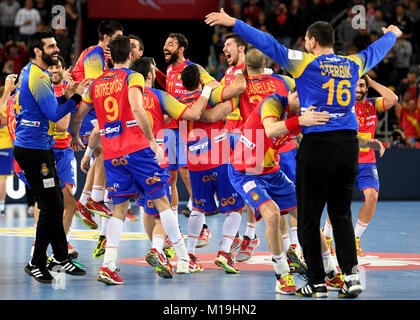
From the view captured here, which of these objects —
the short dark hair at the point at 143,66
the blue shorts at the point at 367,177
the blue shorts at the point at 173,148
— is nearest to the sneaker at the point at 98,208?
the blue shorts at the point at 173,148

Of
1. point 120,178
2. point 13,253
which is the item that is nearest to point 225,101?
point 120,178

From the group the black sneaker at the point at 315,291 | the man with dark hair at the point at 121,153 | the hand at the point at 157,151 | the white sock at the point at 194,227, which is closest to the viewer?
the black sneaker at the point at 315,291

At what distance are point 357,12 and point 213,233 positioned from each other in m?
12.0

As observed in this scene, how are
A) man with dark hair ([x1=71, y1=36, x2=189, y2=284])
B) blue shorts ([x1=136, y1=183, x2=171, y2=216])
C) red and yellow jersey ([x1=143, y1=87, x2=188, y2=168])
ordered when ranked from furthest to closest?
blue shorts ([x1=136, y1=183, x2=171, y2=216]) < red and yellow jersey ([x1=143, y1=87, x2=188, y2=168]) < man with dark hair ([x1=71, y1=36, x2=189, y2=284])

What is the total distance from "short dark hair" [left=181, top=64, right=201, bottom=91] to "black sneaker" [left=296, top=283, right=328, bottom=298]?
3.21 meters

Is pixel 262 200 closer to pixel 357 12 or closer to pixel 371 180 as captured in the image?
pixel 371 180

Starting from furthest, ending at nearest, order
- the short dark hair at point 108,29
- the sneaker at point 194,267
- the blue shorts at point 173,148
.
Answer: the blue shorts at point 173,148 < the short dark hair at point 108,29 < the sneaker at point 194,267

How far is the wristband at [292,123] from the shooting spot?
7547mm

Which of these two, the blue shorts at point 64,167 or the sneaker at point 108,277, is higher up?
the blue shorts at point 64,167

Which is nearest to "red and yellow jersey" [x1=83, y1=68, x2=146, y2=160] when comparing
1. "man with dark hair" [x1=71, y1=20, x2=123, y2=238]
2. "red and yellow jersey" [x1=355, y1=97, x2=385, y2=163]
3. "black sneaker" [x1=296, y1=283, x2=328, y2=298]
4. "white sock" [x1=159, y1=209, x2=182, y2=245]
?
"white sock" [x1=159, y1=209, x2=182, y2=245]

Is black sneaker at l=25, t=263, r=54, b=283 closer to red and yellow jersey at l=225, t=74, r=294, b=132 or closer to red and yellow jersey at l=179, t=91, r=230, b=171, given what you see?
red and yellow jersey at l=179, t=91, r=230, b=171

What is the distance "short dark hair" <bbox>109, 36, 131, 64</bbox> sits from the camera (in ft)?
28.7

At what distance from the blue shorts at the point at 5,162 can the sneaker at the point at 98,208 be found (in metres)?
4.93

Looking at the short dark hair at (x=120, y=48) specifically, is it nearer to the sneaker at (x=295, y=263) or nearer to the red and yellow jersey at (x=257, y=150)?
the red and yellow jersey at (x=257, y=150)
